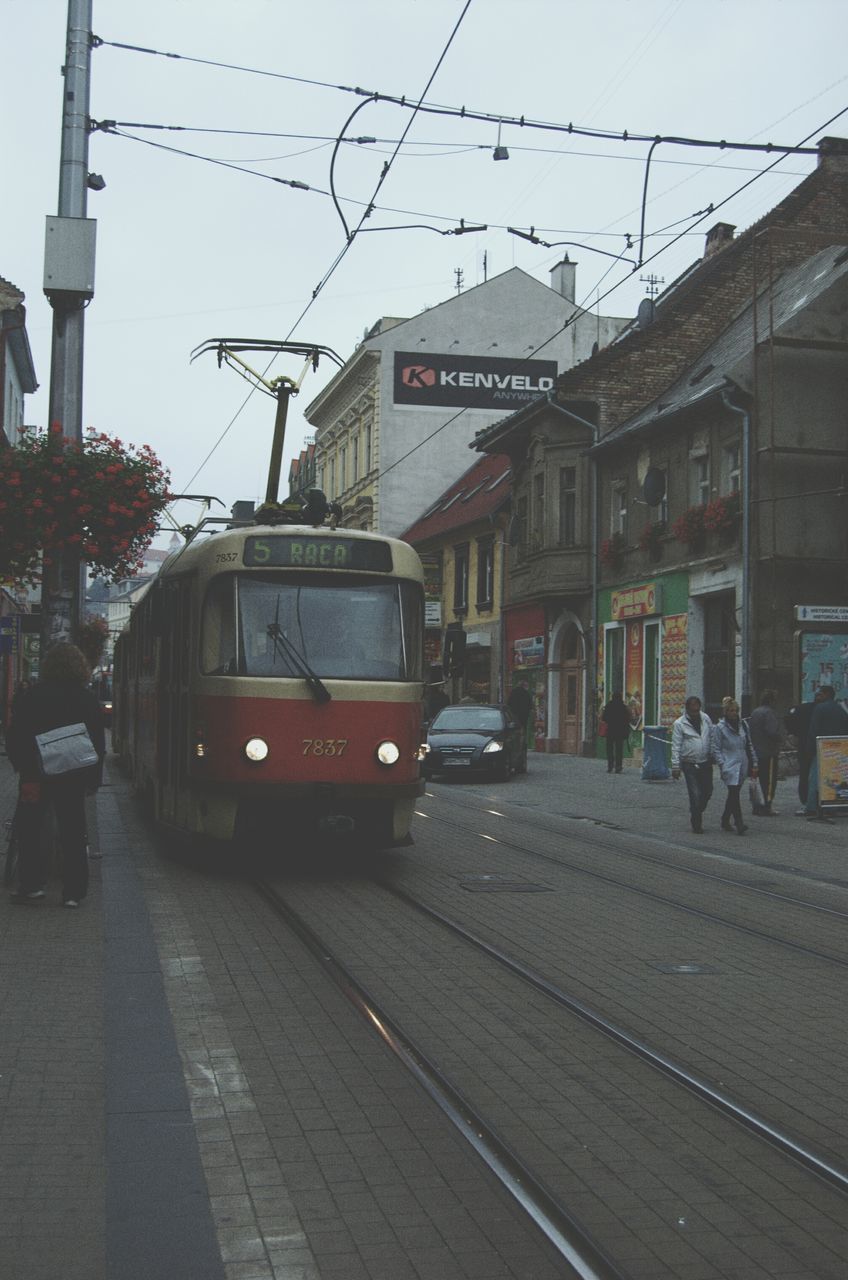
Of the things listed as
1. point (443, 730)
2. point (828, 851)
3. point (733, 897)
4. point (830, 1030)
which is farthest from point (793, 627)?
point (830, 1030)

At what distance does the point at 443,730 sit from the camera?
28.6m

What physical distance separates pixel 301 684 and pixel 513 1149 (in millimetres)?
7277

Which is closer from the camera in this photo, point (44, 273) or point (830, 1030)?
point (830, 1030)

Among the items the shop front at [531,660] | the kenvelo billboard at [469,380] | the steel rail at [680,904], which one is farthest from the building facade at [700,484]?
the steel rail at [680,904]

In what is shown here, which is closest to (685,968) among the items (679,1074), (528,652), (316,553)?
(679,1074)

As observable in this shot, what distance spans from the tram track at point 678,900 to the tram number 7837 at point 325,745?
101 inches

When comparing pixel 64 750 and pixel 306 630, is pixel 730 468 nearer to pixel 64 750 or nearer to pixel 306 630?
pixel 306 630

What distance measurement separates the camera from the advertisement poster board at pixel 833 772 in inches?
775

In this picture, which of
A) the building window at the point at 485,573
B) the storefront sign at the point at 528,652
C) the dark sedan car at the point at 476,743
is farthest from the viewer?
the building window at the point at 485,573

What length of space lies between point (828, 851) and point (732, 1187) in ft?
39.2

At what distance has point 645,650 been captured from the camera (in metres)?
33.8

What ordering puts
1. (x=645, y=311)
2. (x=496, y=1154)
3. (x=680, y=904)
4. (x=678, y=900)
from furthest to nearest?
(x=645, y=311)
(x=678, y=900)
(x=680, y=904)
(x=496, y=1154)

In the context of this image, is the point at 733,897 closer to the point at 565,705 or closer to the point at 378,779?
the point at 378,779

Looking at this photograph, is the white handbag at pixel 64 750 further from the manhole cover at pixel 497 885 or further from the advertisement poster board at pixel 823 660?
the advertisement poster board at pixel 823 660
